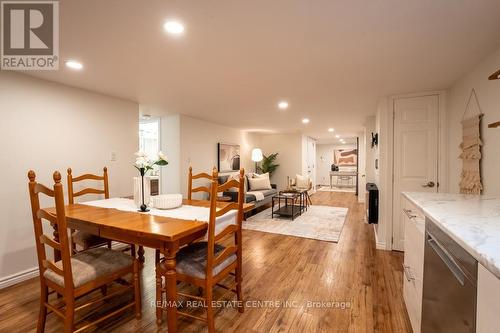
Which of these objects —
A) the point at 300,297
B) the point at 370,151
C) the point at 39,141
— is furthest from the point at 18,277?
the point at 370,151

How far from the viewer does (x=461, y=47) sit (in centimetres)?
187

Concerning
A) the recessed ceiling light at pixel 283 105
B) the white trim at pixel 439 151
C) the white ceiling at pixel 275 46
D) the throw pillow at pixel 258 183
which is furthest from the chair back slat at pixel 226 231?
the throw pillow at pixel 258 183

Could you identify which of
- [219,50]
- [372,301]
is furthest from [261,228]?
[219,50]

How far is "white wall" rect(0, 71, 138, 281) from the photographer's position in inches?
92.6

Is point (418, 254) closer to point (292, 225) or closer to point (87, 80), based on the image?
point (292, 225)

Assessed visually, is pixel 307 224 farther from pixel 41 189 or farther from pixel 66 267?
pixel 41 189

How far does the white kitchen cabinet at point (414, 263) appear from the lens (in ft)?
4.73

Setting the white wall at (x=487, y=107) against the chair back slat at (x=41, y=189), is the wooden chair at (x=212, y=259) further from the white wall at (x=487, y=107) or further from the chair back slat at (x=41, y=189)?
the white wall at (x=487, y=107)

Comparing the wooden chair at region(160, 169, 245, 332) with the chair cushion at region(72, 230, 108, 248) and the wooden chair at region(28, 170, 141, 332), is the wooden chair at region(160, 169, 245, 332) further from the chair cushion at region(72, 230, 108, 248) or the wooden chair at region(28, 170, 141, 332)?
the chair cushion at region(72, 230, 108, 248)

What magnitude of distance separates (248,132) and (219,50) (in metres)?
5.41

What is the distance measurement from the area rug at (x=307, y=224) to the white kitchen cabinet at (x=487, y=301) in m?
2.93

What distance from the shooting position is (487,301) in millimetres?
742

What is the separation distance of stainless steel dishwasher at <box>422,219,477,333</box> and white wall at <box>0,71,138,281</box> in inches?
140

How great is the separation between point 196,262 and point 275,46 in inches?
69.3
